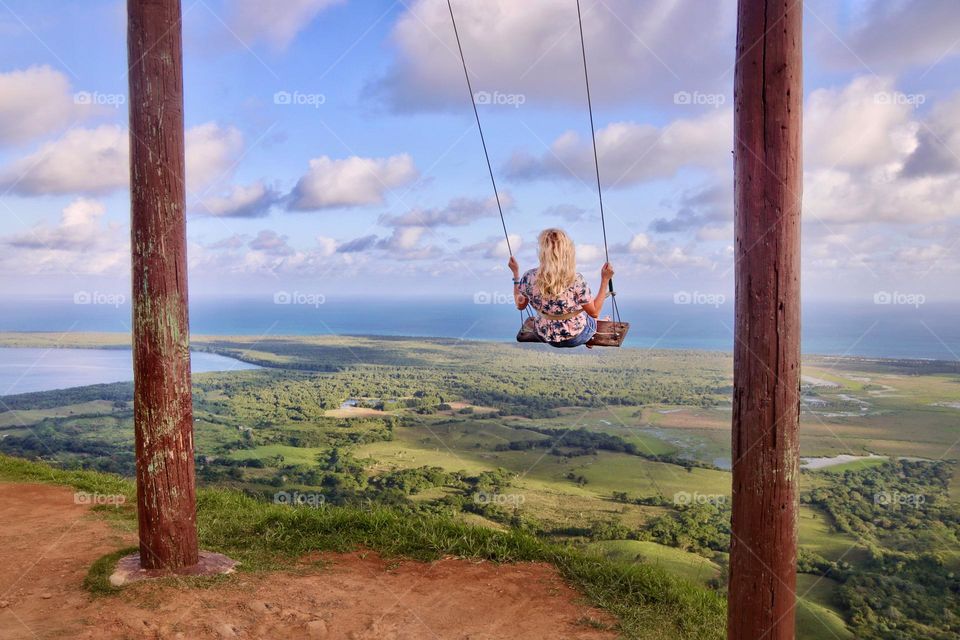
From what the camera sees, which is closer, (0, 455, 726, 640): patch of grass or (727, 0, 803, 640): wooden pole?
(727, 0, 803, 640): wooden pole

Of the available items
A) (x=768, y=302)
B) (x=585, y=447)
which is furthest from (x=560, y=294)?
(x=585, y=447)

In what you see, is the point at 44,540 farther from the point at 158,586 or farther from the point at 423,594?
the point at 423,594

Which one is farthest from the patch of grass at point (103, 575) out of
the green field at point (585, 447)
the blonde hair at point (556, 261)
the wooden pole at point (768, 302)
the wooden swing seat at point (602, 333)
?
the wooden pole at point (768, 302)

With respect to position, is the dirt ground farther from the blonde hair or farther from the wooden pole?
the blonde hair

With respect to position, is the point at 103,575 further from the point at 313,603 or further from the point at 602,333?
the point at 602,333

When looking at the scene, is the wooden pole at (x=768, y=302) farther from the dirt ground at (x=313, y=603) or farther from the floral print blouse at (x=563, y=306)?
the floral print blouse at (x=563, y=306)

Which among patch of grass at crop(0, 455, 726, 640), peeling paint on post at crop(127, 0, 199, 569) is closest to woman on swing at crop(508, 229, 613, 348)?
patch of grass at crop(0, 455, 726, 640)

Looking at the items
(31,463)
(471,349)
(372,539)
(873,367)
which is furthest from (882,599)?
(471,349)
